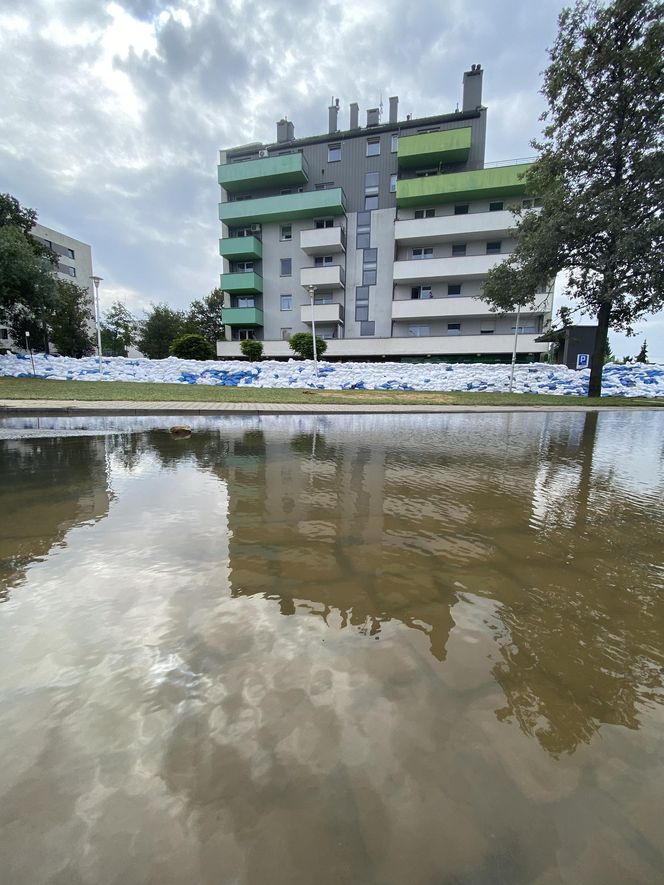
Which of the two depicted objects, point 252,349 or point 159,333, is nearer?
point 252,349

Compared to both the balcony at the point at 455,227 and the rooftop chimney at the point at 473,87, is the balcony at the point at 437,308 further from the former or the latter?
the rooftop chimney at the point at 473,87

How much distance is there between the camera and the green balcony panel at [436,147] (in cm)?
3161

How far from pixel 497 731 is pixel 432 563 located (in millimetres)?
1336

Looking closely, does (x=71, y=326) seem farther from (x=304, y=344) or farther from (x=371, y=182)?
(x=371, y=182)

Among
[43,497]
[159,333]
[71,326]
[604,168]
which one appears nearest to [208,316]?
[159,333]

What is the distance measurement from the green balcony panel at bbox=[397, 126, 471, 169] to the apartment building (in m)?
0.08

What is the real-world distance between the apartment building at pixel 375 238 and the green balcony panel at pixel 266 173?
0.10 m

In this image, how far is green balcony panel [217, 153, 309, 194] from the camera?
115 ft

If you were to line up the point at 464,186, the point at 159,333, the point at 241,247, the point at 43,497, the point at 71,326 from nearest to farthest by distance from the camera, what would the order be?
the point at 43,497, the point at 464,186, the point at 241,247, the point at 71,326, the point at 159,333

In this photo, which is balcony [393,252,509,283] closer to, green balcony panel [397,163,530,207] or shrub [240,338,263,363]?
green balcony panel [397,163,530,207]

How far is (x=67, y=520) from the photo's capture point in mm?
3516

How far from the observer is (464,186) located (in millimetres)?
31891

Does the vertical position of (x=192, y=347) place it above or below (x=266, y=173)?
below

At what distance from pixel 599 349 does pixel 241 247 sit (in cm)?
3081
